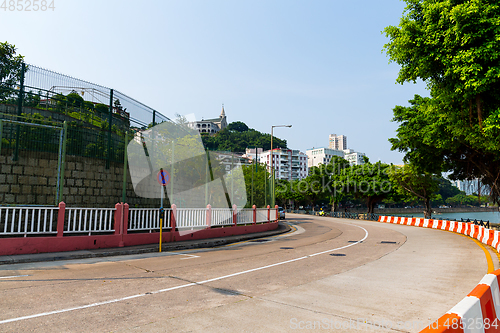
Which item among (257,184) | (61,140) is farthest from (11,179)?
(257,184)

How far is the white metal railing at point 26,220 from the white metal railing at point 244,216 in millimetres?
10271

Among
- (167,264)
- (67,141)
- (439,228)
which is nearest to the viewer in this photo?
(167,264)

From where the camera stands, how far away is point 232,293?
5.92 metres

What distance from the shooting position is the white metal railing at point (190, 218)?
14.4 m

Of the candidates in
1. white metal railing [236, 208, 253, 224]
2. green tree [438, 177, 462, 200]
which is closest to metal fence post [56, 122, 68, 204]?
white metal railing [236, 208, 253, 224]

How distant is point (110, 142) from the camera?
14578mm

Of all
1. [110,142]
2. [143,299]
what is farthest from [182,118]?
[143,299]

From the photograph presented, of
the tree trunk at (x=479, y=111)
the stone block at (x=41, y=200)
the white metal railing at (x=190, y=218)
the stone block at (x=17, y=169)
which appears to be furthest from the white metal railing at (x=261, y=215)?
the stone block at (x=17, y=169)

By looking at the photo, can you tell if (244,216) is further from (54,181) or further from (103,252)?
(54,181)

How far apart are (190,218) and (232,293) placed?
31.2 feet

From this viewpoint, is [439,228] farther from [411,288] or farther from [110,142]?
[110,142]

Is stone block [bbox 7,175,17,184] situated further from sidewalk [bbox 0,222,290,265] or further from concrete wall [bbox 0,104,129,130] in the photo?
sidewalk [bbox 0,222,290,265]

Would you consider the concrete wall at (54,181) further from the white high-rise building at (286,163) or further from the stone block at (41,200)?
the white high-rise building at (286,163)

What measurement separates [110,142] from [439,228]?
25387mm
